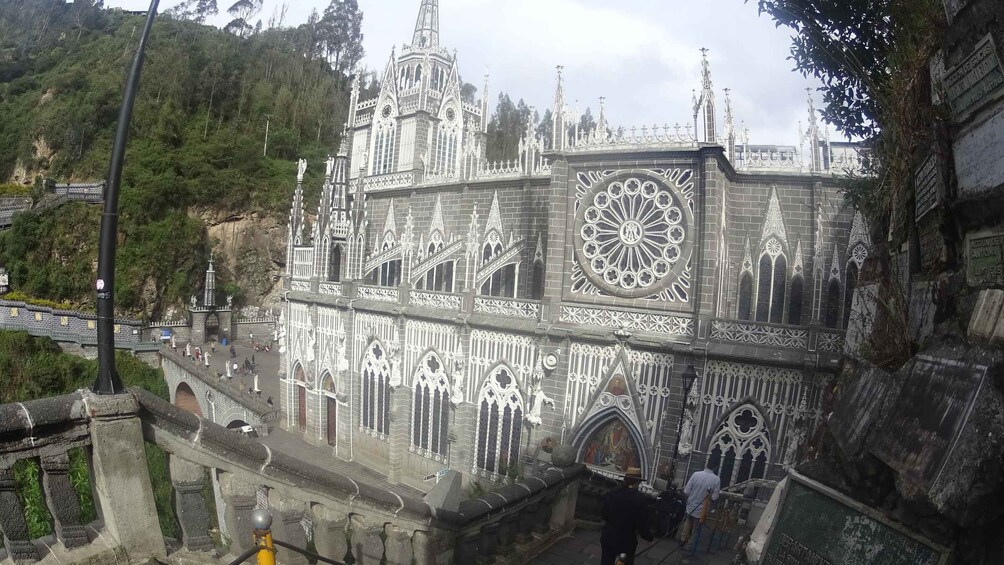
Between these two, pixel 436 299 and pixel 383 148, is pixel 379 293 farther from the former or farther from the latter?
pixel 383 148

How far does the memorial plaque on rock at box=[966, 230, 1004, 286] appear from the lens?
10.2ft

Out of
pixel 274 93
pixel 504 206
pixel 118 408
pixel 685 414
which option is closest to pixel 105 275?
pixel 118 408

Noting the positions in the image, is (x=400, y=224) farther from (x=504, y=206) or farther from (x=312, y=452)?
(x=312, y=452)

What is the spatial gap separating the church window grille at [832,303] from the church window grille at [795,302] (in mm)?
671

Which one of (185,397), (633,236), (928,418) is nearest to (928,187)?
(928,418)

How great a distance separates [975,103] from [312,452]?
23918 mm

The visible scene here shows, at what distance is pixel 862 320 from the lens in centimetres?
591

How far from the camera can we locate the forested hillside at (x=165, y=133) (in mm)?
41094

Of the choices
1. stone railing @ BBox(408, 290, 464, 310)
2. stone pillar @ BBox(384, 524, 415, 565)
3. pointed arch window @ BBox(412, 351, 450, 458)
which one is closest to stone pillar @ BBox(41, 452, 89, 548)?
stone pillar @ BBox(384, 524, 415, 565)

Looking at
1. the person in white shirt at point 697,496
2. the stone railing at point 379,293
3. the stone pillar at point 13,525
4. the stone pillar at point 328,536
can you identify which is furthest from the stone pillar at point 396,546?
the stone railing at point 379,293

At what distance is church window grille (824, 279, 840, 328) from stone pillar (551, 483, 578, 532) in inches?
441

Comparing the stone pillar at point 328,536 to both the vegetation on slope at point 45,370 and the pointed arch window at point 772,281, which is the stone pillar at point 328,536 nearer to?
the pointed arch window at point 772,281

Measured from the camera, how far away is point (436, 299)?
1934 centimetres

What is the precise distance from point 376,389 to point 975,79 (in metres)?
20.4
